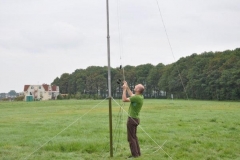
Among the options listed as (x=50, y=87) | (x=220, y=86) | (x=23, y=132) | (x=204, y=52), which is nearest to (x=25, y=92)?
(x=50, y=87)

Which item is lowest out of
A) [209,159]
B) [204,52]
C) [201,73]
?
[209,159]

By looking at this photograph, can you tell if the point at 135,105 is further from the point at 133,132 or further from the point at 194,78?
the point at 194,78

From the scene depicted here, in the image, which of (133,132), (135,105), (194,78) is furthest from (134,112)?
(194,78)

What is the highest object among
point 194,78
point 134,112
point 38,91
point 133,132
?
point 194,78

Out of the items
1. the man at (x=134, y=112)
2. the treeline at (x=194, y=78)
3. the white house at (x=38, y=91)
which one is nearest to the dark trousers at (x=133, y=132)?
the man at (x=134, y=112)

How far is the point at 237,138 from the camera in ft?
43.3

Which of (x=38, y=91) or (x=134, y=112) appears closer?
(x=134, y=112)

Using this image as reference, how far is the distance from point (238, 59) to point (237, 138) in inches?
3032

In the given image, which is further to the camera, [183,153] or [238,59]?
[238,59]

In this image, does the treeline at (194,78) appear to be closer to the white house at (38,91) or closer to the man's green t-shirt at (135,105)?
the white house at (38,91)

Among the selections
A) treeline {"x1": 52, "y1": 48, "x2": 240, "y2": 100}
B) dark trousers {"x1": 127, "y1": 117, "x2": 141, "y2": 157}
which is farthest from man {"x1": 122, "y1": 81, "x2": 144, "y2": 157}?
treeline {"x1": 52, "y1": 48, "x2": 240, "y2": 100}

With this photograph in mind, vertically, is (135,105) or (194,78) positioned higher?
(194,78)

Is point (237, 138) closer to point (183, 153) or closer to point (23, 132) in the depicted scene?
point (183, 153)

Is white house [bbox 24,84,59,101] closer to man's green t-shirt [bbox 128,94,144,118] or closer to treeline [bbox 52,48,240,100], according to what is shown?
treeline [bbox 52,48,240,100]
